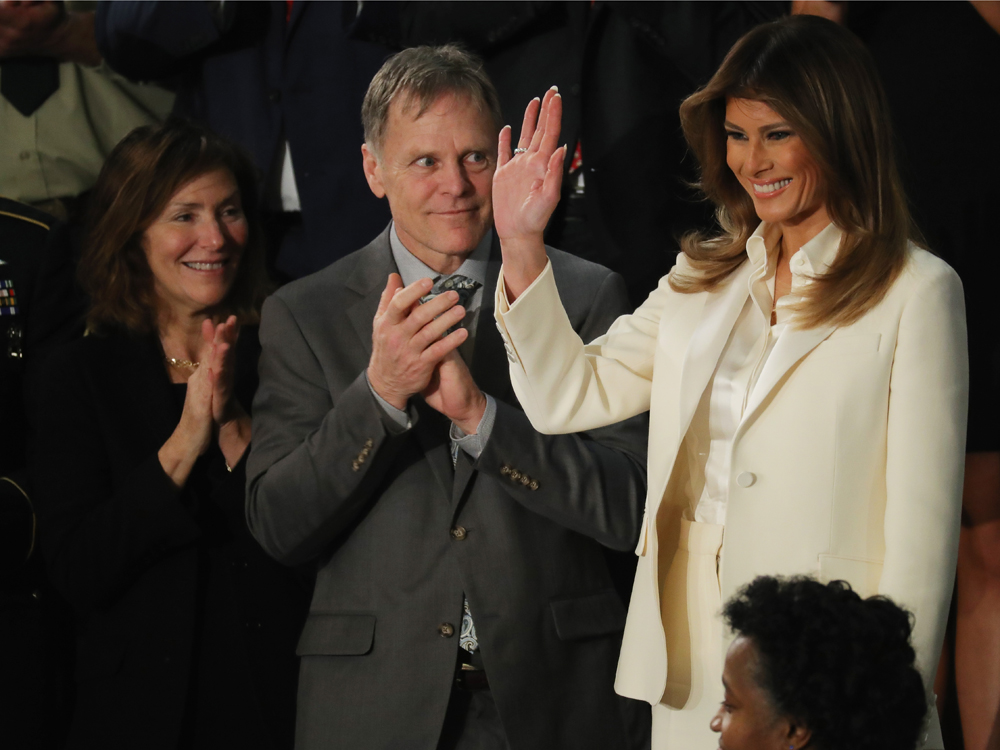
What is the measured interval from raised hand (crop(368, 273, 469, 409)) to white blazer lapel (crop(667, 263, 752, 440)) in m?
0.43

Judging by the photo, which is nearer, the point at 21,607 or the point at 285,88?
the point at 21,607

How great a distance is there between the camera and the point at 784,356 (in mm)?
1783

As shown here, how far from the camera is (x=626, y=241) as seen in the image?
2.89m

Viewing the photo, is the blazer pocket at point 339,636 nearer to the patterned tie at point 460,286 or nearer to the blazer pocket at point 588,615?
the blazer pocket at point 588,615

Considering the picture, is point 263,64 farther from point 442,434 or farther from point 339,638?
point 339,638

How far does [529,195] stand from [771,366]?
0.48m

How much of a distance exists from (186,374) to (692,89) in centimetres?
142

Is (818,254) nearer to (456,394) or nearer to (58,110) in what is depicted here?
(456,394)

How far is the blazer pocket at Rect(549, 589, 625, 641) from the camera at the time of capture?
2.25m

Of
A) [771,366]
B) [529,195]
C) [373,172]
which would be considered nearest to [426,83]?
[373,172]

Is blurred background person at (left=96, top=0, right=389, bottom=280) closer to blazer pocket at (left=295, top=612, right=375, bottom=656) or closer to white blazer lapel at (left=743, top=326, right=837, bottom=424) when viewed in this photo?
blazer pocket at (left=295, top=612, right=375, bottom=656)

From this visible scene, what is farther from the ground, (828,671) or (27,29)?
(27,29)

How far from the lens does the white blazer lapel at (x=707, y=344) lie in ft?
6.10

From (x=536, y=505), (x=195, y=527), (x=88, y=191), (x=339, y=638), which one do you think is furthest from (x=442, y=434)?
(x=88, y=191)
